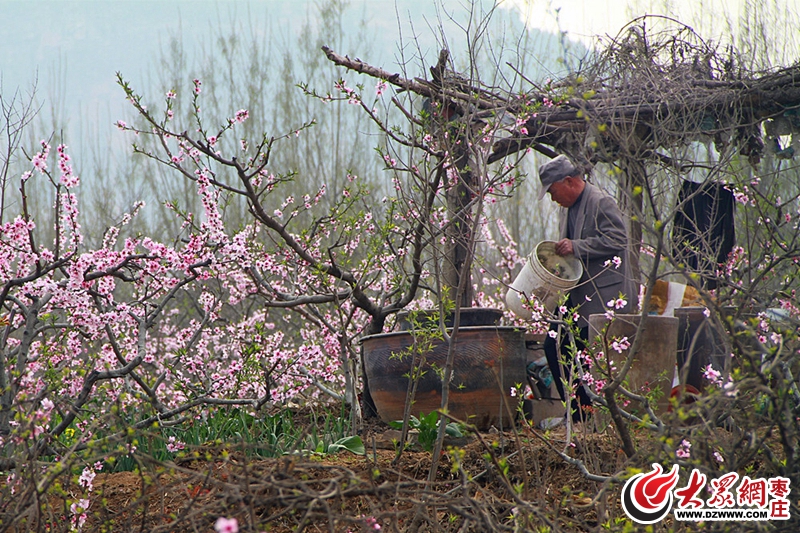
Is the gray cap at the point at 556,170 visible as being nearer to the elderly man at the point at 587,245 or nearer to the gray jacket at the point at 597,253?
the elderly man at the point at 587,245

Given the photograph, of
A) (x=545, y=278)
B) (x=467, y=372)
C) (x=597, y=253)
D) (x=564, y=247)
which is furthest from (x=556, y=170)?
(x=467, y=372)

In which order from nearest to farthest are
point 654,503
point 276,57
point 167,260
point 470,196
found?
point 654,503 → point 167,260 → point 470,196 → point 276,57

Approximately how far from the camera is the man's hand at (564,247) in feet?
16.2

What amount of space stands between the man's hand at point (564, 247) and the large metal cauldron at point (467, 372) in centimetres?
66

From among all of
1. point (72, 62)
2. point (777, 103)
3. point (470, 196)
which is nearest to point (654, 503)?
point (470, 196)

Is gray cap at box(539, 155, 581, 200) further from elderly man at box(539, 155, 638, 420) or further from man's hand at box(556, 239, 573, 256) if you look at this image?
man's hand at box(556, 239, 573, 256)

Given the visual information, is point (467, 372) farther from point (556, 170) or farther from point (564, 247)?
point (556, 170)

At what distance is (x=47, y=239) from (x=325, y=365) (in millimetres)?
12411

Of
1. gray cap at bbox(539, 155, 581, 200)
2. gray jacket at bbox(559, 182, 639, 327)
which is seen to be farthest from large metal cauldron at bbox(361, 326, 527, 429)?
gray cap at bbox(539, 155, 581, 200)

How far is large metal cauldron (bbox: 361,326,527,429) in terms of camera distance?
460 centimetres

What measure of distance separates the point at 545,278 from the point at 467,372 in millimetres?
808

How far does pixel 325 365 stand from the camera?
703 centimetres

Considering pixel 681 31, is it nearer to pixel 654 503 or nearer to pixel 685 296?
pixel 685 296

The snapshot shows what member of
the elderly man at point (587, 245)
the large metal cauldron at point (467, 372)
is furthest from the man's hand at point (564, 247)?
the large metal cauldron at point (467, 372)
